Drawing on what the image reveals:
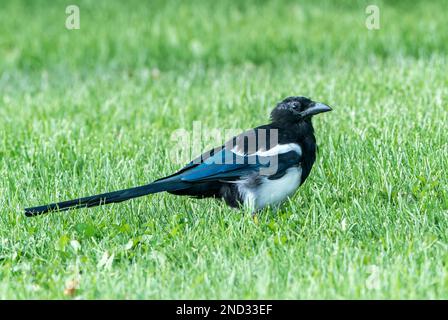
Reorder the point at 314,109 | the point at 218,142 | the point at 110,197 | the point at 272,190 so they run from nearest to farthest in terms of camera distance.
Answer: the point at 110,197, the point at 272,190, the point at 314,109, the point at 218,142

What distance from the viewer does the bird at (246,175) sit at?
5.27 meters

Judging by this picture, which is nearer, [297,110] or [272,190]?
[272,190]

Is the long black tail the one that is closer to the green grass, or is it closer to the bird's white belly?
the green grass

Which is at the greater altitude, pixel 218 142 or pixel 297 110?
pixel 297 110

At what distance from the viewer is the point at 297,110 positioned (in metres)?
5.64

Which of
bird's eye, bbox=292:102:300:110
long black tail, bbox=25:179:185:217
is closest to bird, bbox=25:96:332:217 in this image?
long black tail, bbox=25:179:185:217

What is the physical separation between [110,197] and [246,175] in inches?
32.5

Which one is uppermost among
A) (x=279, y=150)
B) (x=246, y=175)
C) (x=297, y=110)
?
(x=297, y=110)

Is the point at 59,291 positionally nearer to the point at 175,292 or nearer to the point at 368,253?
the point at 175,292

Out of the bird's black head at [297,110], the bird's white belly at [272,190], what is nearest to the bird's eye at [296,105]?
the bird's black head at [297,110]

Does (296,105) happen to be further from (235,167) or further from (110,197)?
(110,197)

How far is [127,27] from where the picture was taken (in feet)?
38.6

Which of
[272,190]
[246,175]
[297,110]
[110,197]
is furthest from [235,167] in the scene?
[110,197]

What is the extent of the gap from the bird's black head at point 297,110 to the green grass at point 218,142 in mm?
471
